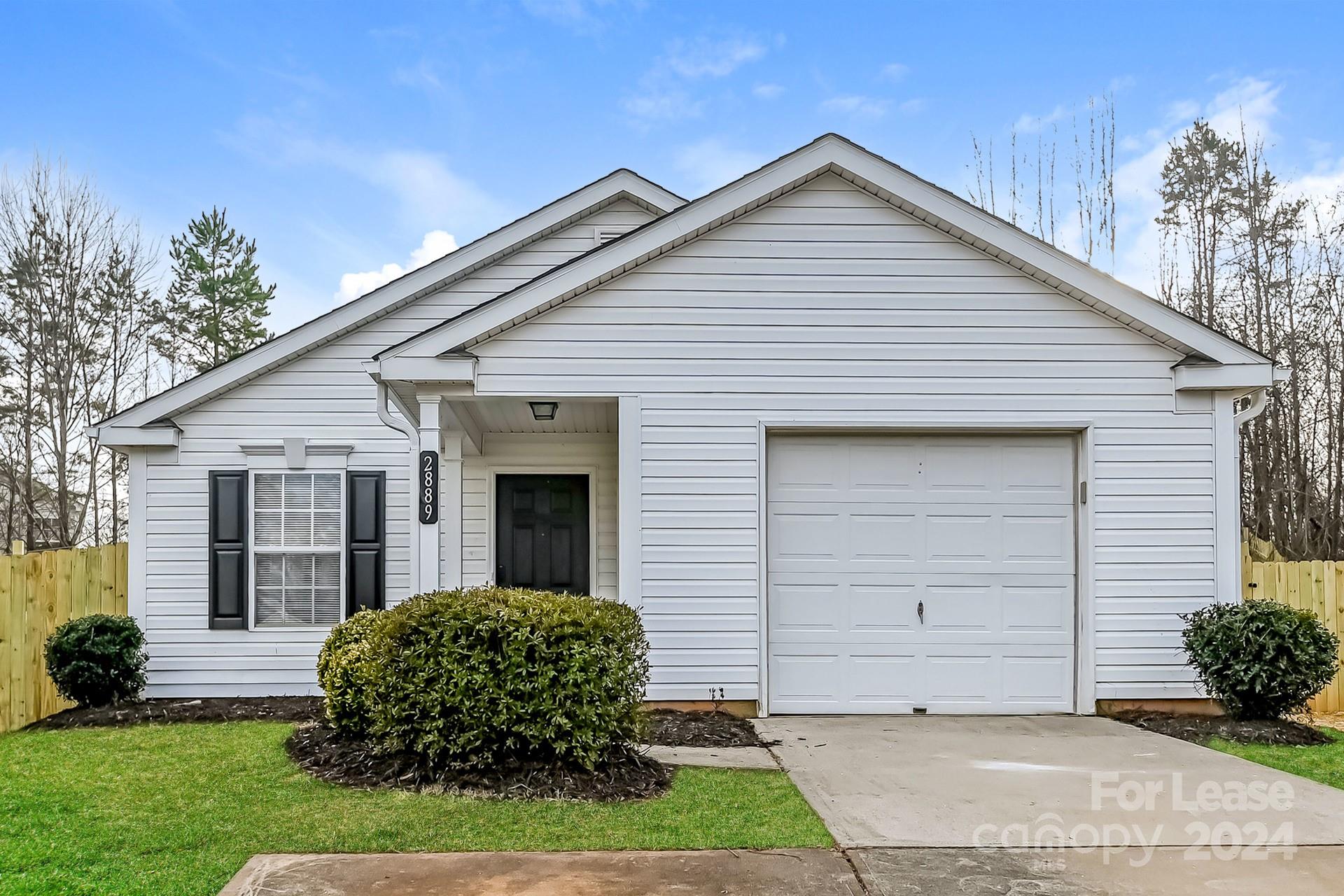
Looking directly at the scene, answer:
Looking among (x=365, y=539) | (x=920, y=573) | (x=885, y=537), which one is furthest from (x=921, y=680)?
(x=365, y=539)

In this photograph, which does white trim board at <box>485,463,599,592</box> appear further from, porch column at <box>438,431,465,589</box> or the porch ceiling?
porch column at <box>438,431,465,589</box>

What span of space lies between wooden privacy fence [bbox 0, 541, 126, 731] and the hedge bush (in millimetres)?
4547

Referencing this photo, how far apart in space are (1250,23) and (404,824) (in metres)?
14.6

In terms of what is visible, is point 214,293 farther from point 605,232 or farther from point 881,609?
point 881,609

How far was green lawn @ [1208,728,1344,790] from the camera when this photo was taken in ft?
19.1

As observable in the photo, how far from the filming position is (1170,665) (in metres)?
7.50

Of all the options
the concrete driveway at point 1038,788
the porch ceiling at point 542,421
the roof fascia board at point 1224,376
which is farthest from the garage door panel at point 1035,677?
the porch ceiling at point 542,421

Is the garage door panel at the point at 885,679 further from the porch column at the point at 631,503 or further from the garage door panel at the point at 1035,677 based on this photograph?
the porch column at the point at 631,503

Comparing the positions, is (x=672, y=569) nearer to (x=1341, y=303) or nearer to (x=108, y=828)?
(x=108, y=828)

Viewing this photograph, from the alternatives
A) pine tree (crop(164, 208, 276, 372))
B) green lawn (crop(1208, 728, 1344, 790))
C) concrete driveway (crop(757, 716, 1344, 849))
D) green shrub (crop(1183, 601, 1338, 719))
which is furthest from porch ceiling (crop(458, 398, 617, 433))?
pine tree (crop(164, 208, 276, 372))

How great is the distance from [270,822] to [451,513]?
3843 millimetres

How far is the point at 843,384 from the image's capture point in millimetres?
7566

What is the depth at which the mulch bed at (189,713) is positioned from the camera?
7973 millimetres

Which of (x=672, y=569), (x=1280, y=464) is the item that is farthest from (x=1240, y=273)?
(x=672, y=569)
